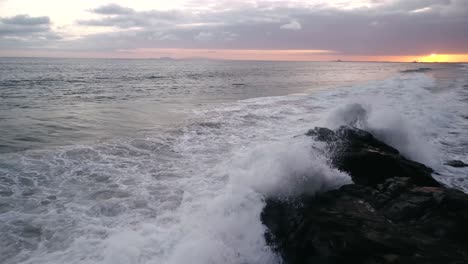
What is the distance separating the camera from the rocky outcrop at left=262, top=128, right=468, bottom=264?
4.32 metres

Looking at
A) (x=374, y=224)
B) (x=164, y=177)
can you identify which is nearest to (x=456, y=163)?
(x=374, y=224)

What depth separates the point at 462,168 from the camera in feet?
30.3

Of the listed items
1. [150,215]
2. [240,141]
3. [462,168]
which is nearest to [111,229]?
[150,215]

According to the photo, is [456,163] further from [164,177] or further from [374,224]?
[164,177]

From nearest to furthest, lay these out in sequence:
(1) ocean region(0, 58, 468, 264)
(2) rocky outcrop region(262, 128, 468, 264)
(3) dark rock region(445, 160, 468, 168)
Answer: (2) rocky outcrop region(262, 128, 468, 264)
(1) ocean region(0, 58, 468, 264)
(3) dark rock region(445, 160, 468, 168)

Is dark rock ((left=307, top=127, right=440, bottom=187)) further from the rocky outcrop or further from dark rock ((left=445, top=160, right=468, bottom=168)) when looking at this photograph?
dark rock ((left=445, top=160, right=468, bottom=168))

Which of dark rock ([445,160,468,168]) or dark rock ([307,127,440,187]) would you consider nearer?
dark rock ([307,127,440,187])

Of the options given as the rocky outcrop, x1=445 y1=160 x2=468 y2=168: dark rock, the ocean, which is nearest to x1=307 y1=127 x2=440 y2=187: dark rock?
the rocky outcrop

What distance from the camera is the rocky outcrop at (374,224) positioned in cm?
432

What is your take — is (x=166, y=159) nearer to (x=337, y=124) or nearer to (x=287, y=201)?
(x=287, y=201)

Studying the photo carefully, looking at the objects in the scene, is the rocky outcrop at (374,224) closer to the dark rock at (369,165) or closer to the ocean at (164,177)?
the dark rock at (369,165)

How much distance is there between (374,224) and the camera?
497 centimetres

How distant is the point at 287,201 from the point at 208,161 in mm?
4064

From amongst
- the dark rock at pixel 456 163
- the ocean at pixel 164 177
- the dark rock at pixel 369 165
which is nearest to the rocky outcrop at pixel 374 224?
the dark rock at pixel 369 165
